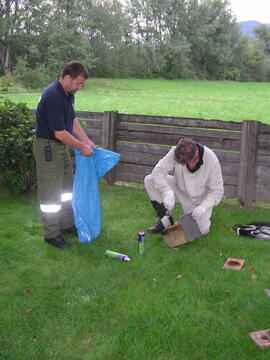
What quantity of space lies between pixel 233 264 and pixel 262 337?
49.6 inches

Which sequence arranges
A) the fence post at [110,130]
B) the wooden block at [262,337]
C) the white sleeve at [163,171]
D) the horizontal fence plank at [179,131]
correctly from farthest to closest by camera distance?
the fence post at [110,130] → the horizontal fence plank at [179,131] → the white sleeve at [163,171] → the wooden block at [262,337]

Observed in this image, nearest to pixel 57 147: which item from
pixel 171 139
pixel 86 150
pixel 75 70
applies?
pixel 86 150

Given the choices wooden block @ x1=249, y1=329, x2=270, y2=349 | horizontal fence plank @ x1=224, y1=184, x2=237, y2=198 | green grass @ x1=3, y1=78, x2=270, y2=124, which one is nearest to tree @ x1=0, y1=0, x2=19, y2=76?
green grass @ x1=3, y1=78, x2=270, y2=124

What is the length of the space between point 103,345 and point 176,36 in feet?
214

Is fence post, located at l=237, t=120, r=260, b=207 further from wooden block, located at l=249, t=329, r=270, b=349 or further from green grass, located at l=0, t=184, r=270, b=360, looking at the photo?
wooden block, located at l=249, t=329, r=270, b=349

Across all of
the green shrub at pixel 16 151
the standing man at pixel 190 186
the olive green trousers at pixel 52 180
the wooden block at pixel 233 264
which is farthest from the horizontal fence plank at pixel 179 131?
the wooden block at pixel 233 264

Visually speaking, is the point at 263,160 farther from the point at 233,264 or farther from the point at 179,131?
the point at 233,264

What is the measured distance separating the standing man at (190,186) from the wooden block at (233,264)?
0.59 meters

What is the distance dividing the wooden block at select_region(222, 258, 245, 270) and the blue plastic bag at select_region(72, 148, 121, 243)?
61.8 inches

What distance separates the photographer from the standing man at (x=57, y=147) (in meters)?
4.25

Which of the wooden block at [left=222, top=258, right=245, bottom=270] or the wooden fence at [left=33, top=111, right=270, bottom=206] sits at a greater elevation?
the wooden fence at [left=33, top=111, right=270, bottom=206]

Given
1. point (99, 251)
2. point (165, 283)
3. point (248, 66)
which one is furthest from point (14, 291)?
point (248, 66)

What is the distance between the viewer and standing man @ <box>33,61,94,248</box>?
4.25m

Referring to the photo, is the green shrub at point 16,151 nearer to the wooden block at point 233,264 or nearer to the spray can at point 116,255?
the spray can at point 116,255
